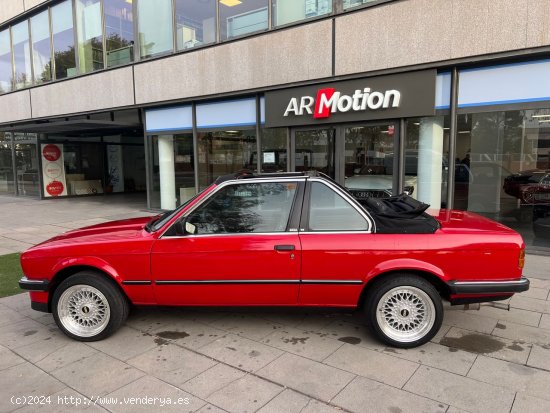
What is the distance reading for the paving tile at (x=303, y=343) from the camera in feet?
12.0

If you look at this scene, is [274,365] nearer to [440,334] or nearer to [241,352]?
[241,352]

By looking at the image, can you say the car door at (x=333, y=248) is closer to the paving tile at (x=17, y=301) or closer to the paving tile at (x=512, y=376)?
the paving tile at (x=512, y=376)

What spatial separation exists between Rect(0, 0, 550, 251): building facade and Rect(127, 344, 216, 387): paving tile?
231 inches

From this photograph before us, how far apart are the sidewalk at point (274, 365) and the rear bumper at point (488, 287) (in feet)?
1.85

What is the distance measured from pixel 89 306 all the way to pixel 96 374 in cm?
78

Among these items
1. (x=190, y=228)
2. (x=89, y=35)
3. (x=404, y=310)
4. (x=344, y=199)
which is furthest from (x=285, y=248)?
(x=89, y=35)

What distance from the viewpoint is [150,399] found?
2992 mm

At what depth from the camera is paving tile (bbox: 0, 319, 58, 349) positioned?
4.02 m

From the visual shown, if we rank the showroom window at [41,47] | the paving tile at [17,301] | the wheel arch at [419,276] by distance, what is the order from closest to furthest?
1. the wheel arch at [419,276]
2. the paving tile at [17,301]
3. the showroom window at [41,47]

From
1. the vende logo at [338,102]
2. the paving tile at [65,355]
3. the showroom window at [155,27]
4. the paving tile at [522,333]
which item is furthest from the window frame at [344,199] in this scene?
the showroom window at [155,27]

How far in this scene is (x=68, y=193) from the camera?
1870cm

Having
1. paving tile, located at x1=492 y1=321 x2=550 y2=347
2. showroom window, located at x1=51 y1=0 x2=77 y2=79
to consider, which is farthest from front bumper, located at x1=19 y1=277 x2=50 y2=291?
showroom window, located at x1=51 y1=0 x2=77 y2=79

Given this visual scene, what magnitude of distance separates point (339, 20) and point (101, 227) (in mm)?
6298

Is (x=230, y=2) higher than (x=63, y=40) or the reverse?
the reverse
